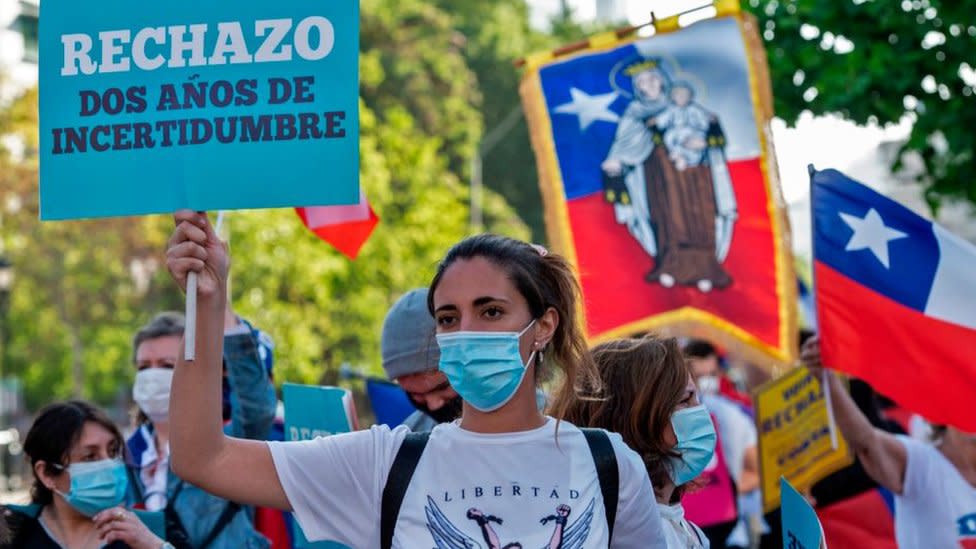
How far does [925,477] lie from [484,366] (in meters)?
2.77

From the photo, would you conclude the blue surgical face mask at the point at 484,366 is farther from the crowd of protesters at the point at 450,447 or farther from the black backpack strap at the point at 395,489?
the black backpack strap at the point at 395,489

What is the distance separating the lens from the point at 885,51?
8461 mm

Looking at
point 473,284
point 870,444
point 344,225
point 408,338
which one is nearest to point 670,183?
point 344,225

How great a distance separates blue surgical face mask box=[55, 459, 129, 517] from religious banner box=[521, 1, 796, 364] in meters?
2.93

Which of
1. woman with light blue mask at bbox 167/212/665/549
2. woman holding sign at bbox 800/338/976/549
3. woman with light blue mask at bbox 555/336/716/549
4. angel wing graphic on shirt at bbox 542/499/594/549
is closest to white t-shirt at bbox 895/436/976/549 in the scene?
woman holding sign at bbox 800/338/976/549

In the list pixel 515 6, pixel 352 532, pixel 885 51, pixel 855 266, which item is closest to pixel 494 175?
pixel 515 6

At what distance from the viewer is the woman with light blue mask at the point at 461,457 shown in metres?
2.90

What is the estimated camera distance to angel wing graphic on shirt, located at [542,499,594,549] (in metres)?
2.96

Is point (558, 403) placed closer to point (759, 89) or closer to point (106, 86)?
point (106, 86)

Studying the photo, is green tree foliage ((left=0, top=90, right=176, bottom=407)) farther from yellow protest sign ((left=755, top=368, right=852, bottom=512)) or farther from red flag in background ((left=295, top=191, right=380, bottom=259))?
yellow protest sign ((left=755, top=368, right=852, bottom=512))

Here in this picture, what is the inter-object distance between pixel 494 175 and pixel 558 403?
127 feet

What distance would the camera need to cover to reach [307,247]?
973 inches

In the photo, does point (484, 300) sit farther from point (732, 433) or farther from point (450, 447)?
point (732, 433)

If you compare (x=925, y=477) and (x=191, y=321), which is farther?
(x=925, y=477)
